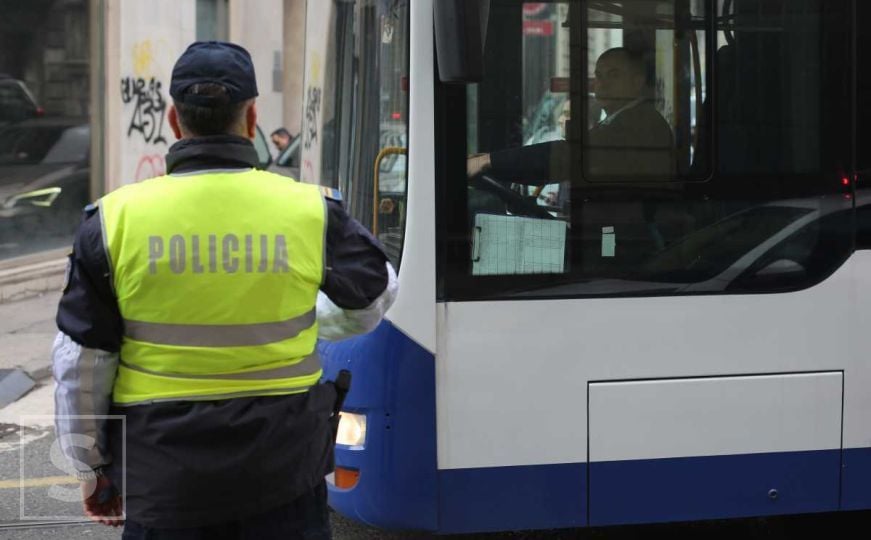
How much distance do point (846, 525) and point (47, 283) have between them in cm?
862

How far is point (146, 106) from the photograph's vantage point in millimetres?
13812

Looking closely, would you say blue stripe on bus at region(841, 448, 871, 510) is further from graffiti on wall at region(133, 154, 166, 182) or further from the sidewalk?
graffiti on wall at region(133, 154, 166, 182)

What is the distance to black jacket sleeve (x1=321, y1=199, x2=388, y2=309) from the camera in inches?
108

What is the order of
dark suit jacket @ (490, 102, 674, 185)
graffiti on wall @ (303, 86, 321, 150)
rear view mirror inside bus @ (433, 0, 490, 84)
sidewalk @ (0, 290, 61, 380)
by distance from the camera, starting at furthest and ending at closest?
sidewalk @ (0, 290, 61, 380) → graffiti on wall @ (303, 86, 321, 150) → dark suit jacket @ (490, 102, 674, 185) → rear view mirror inside bus @ (433, 0, 490, 84)

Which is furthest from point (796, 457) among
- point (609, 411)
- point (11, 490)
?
point (11, 490)

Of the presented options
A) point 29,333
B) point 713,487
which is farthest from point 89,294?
point 29,333

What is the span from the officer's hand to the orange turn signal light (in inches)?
56.2

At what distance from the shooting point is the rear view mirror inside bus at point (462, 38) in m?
3.74

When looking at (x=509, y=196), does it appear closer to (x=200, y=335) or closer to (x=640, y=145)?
(x=640, y=145)

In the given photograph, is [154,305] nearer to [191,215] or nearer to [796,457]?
[191,215]

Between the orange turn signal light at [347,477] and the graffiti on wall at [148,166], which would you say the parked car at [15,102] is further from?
the orange turn signal light at [347,477]

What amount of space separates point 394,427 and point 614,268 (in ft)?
3.06

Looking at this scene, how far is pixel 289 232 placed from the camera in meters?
2.64

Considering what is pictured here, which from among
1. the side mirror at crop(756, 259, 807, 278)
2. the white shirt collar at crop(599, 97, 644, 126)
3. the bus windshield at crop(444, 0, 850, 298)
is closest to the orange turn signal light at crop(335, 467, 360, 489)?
the bus windshield at crop(444, 0, 850, 298)
